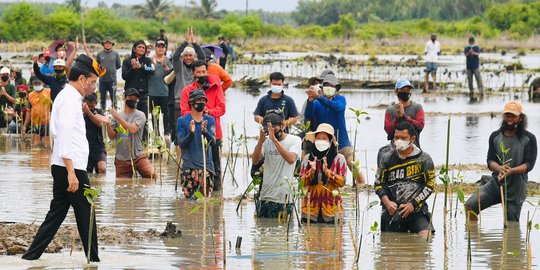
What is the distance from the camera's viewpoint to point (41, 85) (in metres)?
19.4

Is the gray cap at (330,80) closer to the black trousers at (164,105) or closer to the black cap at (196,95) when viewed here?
the black cap at (196,95)

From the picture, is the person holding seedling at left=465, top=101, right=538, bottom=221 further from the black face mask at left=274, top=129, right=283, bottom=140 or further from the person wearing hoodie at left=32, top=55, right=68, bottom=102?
the person wearing hoodie at left=32, top=55, right=68, bottom=102

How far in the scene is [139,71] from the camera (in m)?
18.3

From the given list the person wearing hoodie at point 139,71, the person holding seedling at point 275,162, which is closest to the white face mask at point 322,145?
the person holding seedling at point 275,162

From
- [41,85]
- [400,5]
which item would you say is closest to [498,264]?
[41,85]

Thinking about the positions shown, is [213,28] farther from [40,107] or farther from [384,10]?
[40,107]

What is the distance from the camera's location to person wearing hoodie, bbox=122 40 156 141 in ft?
59.8

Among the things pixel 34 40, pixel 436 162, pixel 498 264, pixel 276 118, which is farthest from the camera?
pixel 34 40

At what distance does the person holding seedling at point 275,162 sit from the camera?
11367 mm

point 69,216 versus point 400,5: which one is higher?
point 400,5

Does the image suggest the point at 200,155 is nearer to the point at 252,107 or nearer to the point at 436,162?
the point at 436,162

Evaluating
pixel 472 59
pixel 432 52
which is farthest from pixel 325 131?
pixel 432 52

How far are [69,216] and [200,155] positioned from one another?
168 centimetres

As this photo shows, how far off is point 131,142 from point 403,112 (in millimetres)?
3900
